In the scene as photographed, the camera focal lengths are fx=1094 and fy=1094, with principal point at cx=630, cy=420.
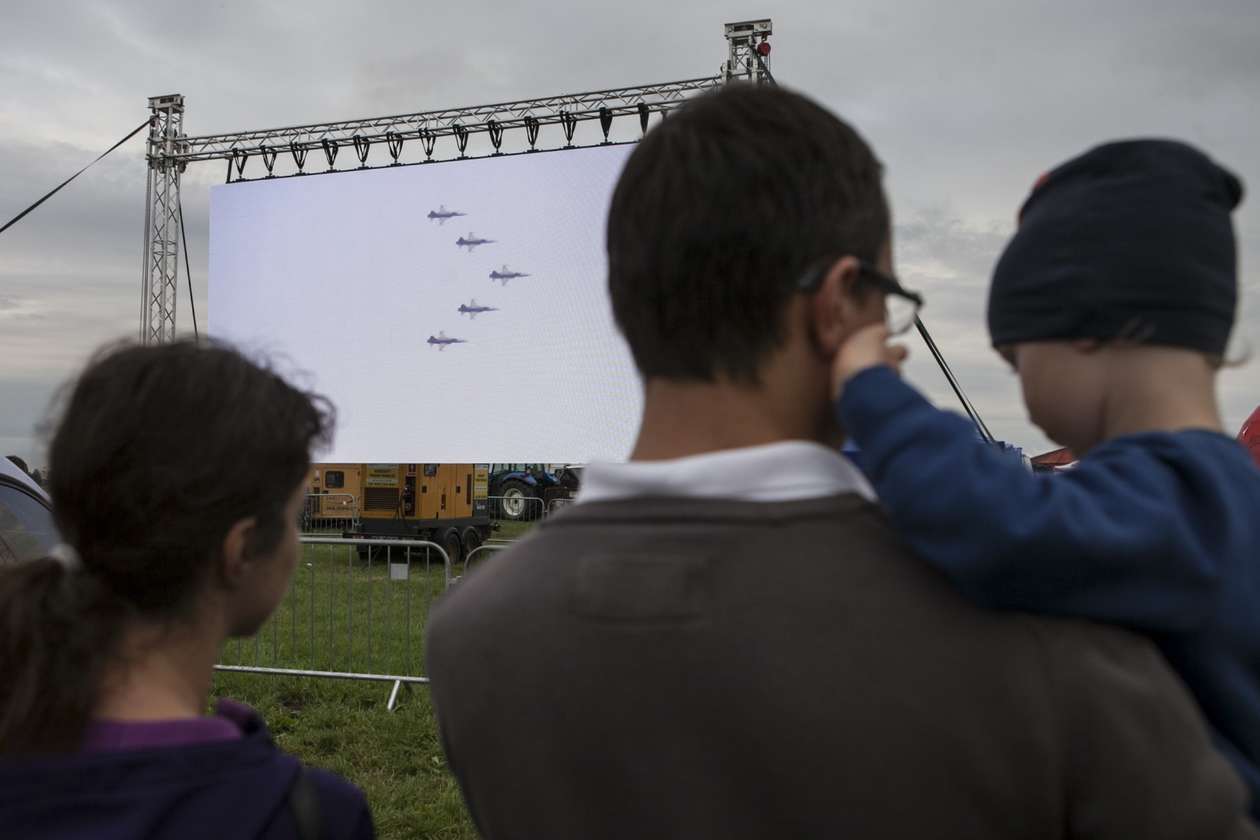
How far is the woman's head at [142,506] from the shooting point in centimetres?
127

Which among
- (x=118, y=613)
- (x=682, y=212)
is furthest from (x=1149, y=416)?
(x=118, y=613)

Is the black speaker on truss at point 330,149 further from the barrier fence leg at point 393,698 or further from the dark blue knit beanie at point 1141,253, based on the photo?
the dark blue knit beanie at point 1141,253

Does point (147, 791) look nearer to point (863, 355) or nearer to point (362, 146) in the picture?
point (863, 355)

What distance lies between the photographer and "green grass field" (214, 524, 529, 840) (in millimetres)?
4926

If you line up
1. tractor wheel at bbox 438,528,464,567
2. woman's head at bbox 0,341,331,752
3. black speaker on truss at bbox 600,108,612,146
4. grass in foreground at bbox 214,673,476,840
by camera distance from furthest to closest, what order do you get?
tractor wheel at bbox 438,528,464,567 → black speaker on truss at bbox 600,108,612,146 → grass in foreground at bbox 214,673,476,840 → woman's head at bbox 0,341,331,752

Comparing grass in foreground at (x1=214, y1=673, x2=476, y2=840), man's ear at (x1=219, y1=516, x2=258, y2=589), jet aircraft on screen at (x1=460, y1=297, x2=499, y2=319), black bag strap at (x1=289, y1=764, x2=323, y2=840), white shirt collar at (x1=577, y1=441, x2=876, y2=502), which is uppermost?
jet aircraft on screen at (x1=460, y1=297, x2=499, y2=319)

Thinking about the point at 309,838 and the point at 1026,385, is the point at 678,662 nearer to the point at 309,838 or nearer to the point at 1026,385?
the point at 1026,385

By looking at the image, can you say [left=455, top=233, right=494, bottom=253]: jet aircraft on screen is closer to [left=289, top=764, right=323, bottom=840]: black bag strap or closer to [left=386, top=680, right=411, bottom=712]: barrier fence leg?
[left=386, top=680, right=411, bottom=712]: barrier fence leg

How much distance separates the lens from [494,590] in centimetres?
92

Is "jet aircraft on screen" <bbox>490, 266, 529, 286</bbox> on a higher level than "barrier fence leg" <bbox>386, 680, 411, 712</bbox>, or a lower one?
higher

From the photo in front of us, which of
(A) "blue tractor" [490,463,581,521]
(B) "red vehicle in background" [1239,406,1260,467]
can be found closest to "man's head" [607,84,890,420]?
(B) "red vehicle in background" [1239,406,1260,467]

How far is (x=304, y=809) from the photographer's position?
1.21 metres

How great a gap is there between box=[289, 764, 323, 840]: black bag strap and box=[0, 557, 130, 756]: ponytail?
241 millimetres

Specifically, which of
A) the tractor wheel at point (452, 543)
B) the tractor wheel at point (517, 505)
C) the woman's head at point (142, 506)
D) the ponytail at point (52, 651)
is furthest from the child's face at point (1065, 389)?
the tractor wheel at point (517, 505)
